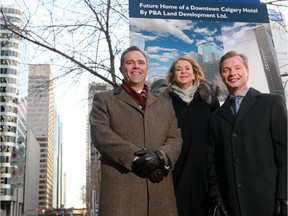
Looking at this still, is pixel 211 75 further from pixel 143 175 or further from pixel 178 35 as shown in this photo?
pixel 143 175

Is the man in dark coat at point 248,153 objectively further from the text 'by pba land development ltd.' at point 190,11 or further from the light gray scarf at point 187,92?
the text 'by pba land development ltd.' at point 190,11

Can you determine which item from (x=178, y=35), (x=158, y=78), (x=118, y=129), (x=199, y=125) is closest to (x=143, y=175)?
(x=118, y=129)

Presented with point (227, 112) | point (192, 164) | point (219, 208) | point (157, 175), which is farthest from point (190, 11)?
point (219, 208)

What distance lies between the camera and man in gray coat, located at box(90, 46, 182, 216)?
280cm

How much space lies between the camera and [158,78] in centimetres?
380

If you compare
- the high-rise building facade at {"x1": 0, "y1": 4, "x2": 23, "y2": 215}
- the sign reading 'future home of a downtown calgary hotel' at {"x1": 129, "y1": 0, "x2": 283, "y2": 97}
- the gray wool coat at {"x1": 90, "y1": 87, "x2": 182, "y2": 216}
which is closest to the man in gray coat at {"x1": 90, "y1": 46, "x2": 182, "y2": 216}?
the gray wool coat at {"x1": 90, "y1": 87, "x2": 182, "y2": 216}

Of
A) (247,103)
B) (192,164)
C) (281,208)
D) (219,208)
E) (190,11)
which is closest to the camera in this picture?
(281,208)

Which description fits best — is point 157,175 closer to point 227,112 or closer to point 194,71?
point 227,112

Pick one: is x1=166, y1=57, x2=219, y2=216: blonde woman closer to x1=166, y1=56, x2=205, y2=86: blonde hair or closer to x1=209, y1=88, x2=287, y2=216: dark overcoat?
x1=166, y1=56, x2=205, y2=86: blonde hair

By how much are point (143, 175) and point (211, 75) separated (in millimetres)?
1399

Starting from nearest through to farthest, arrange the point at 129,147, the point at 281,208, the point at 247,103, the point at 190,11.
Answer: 1. the point at 281,208
2. the point at 129,147
3. the point at 247,103
4. the point at 190,11

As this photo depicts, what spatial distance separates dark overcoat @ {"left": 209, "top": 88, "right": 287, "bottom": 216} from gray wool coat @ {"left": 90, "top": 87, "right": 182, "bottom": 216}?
0.39 meters

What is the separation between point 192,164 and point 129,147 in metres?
0.77

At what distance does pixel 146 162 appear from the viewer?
2.68 m
